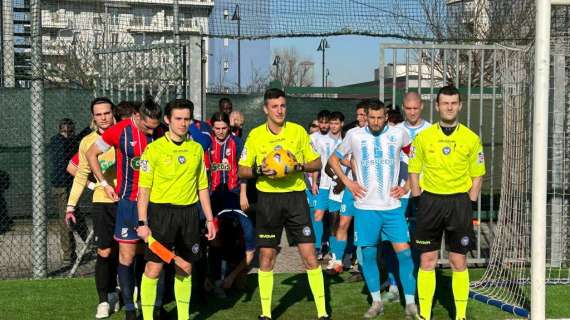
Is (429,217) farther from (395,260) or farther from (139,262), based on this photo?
(139,262)

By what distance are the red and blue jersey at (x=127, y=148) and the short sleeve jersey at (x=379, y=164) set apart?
1.98 m

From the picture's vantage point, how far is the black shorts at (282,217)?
254 inches

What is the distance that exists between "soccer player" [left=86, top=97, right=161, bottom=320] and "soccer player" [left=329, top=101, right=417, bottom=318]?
190cm

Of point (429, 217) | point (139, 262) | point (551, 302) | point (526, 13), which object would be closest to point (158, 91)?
point (139, 262)

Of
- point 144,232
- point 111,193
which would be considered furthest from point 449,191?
point 111,193

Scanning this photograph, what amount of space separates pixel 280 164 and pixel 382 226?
1.30 metres

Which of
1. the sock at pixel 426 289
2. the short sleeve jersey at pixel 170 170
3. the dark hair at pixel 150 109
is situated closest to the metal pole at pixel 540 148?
the sock at pixel 426 289

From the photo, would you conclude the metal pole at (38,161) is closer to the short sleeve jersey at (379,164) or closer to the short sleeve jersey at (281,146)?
the short sleeve jersey at (281,146)

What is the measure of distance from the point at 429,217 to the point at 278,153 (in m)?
1.43

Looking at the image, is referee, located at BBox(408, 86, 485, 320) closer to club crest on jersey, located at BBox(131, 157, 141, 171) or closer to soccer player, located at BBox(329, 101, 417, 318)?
soccer player, located at BBox(329, 101, 417, 318)

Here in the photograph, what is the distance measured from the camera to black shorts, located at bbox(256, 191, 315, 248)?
645 centimetres

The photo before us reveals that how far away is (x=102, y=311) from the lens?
689 centimetres

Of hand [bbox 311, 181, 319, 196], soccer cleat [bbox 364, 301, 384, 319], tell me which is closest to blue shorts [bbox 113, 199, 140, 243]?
soccer cleat [bbox 364, 301, 384, 319]

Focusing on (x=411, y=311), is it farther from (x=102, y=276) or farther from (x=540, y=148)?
(x=102, y=276)
